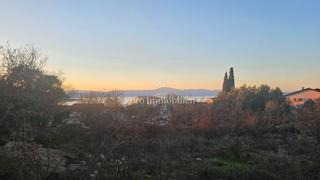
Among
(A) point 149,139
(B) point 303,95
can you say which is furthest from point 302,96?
(A) point 149,139

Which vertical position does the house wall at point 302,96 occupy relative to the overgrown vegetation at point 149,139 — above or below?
above

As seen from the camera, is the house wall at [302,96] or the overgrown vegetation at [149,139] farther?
the house wall at [302,96]

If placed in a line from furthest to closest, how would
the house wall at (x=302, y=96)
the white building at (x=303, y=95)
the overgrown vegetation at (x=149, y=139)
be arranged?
the house wall at (x=302, y=96) → the white building at (x=303, y=95) → the overgrown vegetation at (x=149, y=139)

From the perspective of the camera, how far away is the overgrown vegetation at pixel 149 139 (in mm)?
7840

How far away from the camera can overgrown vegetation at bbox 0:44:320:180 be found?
784 centimetres

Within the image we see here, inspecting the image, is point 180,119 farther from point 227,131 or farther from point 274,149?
point 274,149

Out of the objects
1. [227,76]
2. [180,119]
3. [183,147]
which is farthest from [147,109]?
[227,76]

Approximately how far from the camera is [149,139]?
65.7 feet

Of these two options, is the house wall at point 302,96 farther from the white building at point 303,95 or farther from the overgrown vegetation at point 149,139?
the overgrown vegetation at point 149,139

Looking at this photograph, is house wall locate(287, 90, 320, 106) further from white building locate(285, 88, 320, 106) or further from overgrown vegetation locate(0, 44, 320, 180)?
overgrown vegetation locate(0, 44, 320, 180)

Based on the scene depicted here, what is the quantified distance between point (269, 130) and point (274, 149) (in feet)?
30.2

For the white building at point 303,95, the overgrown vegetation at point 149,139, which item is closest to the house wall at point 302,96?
the white building at point 303,95

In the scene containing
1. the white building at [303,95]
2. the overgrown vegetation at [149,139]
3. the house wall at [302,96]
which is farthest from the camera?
the house wall at [302,96]

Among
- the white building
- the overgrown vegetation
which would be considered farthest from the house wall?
the overgrown vegetation
